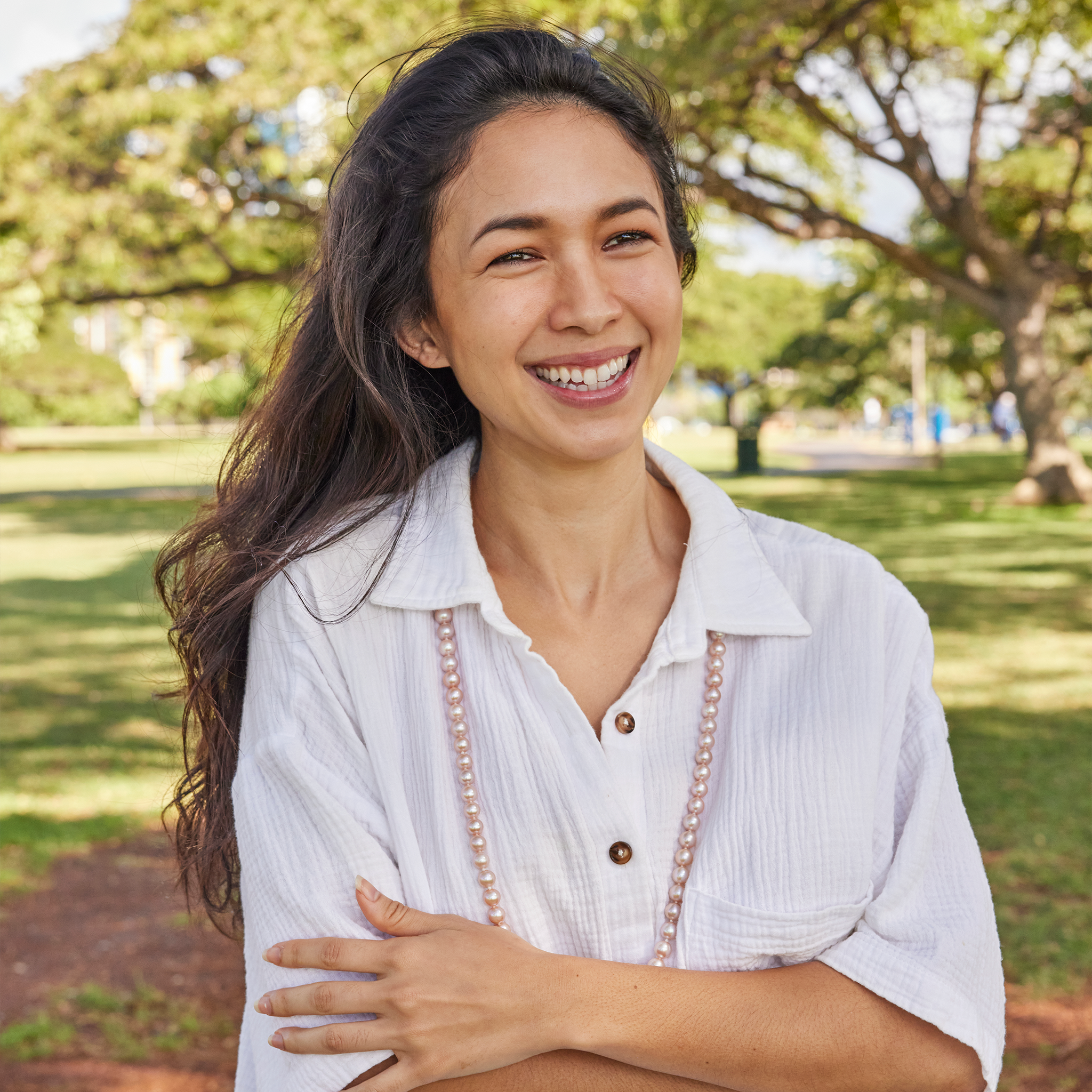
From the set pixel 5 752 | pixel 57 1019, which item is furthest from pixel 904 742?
pixel 5 752

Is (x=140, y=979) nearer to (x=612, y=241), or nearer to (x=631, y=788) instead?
(x=631, y=788)

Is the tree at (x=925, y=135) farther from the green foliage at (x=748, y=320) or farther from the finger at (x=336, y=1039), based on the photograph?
the green foliage at (x=748, y=320)

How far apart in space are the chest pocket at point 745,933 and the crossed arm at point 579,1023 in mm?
35

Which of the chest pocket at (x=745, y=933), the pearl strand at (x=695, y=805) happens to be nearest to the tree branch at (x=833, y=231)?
the pearl strand at (x=695, y=805)

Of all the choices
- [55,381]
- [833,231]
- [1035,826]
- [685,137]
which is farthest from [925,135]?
[55,381]

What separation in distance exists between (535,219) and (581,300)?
0.14 m

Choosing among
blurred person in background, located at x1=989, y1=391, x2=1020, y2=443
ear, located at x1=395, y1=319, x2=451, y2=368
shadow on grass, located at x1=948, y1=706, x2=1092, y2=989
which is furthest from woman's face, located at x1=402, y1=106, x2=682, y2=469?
blurred person in background, located at x1=989, y1=391, x2=1020, y2=443

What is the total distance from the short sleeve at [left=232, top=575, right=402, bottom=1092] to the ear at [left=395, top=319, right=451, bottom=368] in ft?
1.63

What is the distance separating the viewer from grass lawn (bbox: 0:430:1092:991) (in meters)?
5.13

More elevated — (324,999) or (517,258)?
(517,258)

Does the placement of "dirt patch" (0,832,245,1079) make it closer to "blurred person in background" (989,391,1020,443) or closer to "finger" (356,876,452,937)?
"finger" (356,876,452,937)

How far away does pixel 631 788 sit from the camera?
187 centimetres

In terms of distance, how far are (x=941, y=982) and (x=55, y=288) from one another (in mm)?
18231

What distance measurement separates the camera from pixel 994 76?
16828 millimetres
